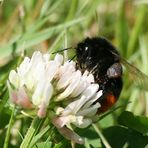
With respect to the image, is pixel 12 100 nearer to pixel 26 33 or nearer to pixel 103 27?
pixel 26 33

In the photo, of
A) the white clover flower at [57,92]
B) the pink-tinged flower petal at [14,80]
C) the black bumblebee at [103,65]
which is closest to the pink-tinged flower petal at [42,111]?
the white clover flower at [57,92]

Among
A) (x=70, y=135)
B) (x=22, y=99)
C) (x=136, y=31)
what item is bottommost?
(x=136, y=31)

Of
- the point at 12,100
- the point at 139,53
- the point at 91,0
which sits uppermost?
the point at 12,100

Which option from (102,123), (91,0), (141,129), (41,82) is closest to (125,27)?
(91,0)

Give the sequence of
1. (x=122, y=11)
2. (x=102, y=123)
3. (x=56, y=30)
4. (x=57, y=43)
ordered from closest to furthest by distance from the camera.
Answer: (x=102, y=123) < (x=57, y=43) < (x=56, y=30) < (x=122, y=11)

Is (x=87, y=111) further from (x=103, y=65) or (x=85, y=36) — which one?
(x=85, y=36)

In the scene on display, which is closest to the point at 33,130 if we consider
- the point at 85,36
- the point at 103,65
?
the point at 103,65
